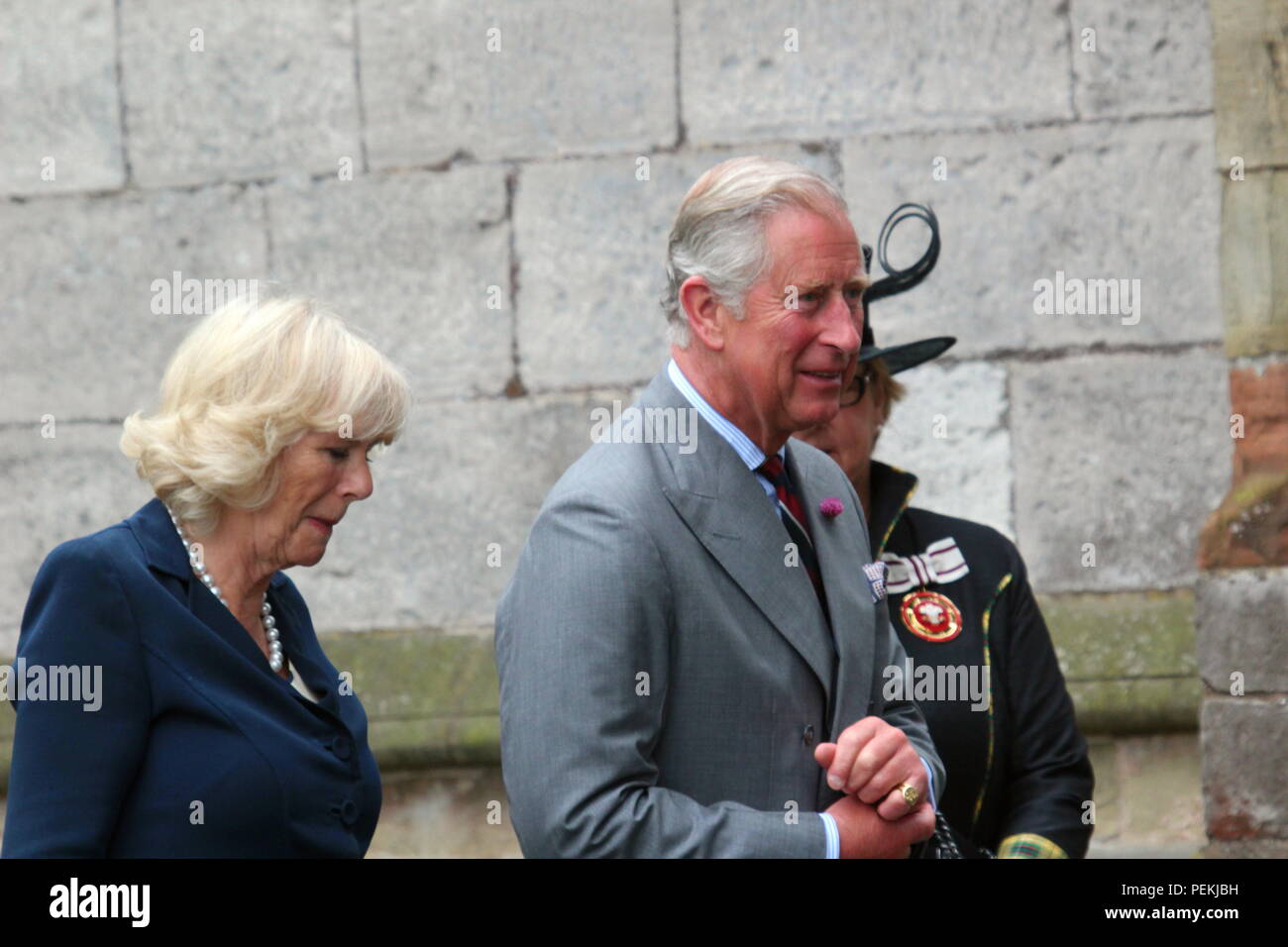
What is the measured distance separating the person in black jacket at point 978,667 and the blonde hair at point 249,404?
3.39 feet

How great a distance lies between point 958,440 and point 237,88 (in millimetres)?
2504

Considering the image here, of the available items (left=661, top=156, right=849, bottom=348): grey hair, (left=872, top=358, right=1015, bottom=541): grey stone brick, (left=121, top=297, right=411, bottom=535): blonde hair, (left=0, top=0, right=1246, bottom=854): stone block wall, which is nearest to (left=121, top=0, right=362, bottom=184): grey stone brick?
(left=0, top=0, right=1246, bottom=854): stone block wall

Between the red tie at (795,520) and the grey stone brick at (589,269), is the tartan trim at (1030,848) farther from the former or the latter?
the grey stone brick at (589,269)

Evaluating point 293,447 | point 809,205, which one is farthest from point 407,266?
point 809,205

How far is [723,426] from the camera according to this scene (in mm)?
2396

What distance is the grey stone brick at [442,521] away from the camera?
4.99m

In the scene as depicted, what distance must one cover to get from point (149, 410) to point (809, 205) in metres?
3.33

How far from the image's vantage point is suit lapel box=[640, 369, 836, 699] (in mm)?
2279

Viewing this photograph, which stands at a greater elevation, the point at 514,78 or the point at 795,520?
the point at 514,78

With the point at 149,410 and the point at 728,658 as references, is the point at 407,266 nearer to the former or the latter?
the point at 149,410
